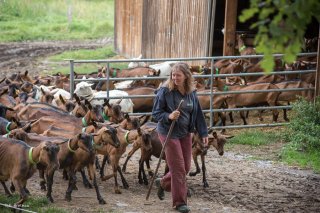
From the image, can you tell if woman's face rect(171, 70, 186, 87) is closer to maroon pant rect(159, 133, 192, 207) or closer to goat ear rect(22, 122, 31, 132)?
maroon pant rect(159, 133, 192, 207)

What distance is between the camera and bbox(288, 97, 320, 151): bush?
12.9 meters

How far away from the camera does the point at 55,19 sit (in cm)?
4006

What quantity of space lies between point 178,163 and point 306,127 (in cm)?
512

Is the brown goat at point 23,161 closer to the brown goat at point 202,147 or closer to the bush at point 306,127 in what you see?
the brown goat at point 202,147

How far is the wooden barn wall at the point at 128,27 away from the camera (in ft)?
80.9

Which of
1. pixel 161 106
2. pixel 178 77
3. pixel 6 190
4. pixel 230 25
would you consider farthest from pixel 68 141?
pixel 230 25

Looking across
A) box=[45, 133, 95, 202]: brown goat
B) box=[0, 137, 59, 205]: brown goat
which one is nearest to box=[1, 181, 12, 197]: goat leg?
box=[0, 137, 59, 205]: brown goat

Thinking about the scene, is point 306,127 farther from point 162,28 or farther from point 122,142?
point 162,28

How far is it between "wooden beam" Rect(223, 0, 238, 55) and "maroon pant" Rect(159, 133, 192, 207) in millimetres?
8780

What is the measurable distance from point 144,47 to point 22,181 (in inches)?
592

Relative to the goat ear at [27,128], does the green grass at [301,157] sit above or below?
below

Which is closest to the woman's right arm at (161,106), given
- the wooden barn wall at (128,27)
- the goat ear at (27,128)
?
the goat ear at (27,128)

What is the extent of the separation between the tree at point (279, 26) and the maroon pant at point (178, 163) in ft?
13.7

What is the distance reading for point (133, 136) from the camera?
10.4 m
